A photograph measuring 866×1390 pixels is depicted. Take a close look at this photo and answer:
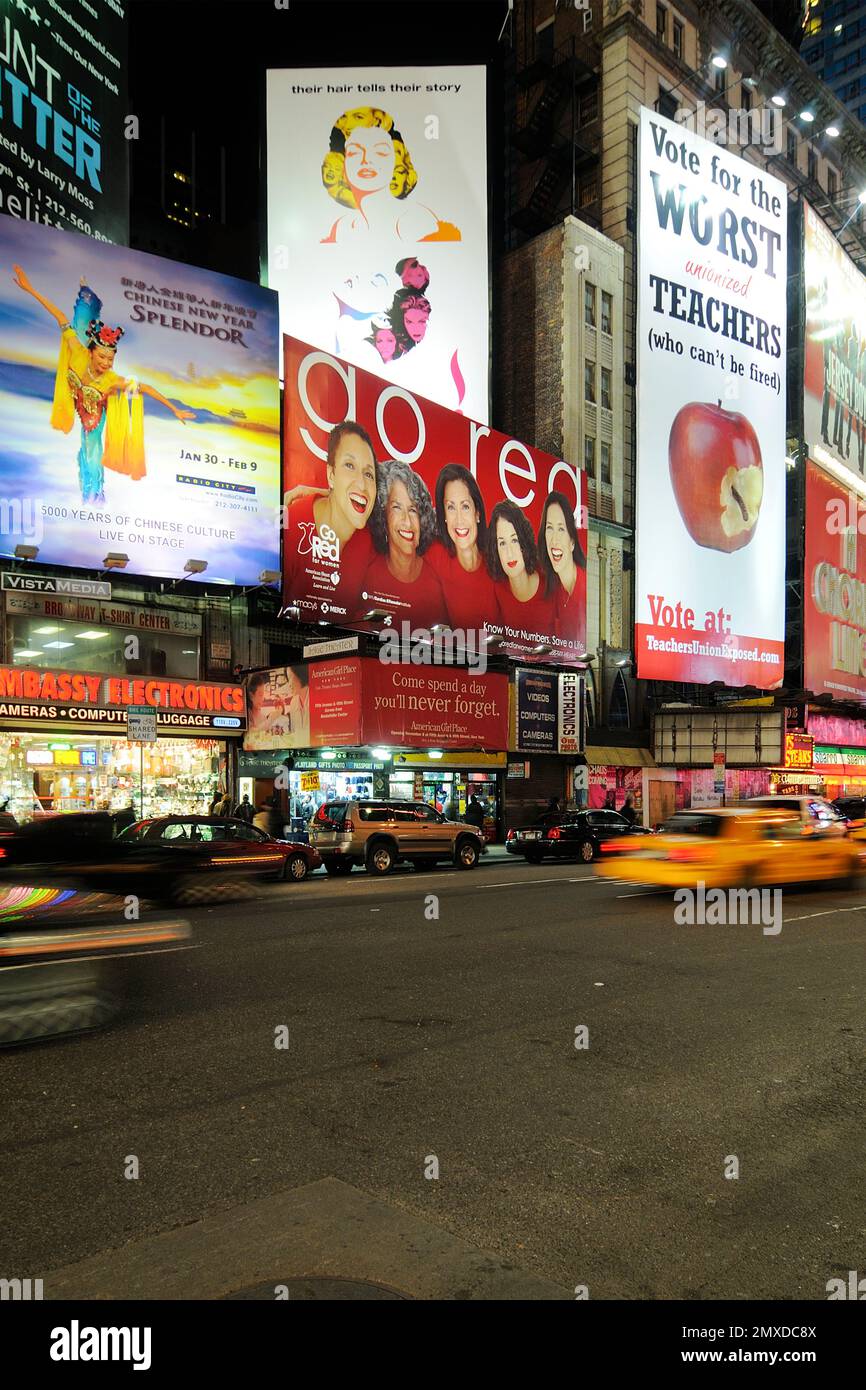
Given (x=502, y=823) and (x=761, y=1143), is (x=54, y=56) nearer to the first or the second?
(x=502, y=823)

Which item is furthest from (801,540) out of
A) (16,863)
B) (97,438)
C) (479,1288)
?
(479,1288)

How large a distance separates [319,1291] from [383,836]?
17.9 meters

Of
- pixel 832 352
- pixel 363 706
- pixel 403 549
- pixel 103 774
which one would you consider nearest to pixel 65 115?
pixel 403 549

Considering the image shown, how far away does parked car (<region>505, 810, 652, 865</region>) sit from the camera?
2494 centimetres

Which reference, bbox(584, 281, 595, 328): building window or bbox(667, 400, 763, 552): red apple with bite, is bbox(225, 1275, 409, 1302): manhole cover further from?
bbox(584, 281, 595, 328): building window

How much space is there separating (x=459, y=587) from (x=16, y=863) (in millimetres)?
22492

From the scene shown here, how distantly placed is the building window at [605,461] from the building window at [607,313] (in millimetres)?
5215

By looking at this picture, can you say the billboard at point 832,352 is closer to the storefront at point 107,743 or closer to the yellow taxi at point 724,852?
the storefront at point 107,743

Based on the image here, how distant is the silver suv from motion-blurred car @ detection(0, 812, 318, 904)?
167 centimetres

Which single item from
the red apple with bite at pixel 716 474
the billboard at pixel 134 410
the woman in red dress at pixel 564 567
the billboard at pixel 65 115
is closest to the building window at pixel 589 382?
the red apple with bite at pixel 716 474

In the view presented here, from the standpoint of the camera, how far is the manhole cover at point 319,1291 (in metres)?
3.06

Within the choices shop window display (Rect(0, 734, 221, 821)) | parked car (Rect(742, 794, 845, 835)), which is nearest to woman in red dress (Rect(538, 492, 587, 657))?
shop window display (Rect(0, 734, 221, 821))

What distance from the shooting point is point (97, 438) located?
2292 centimetres
